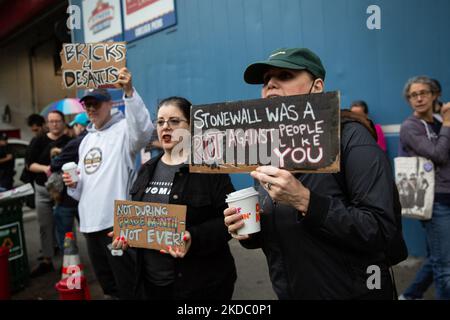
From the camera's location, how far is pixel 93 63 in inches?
95.7

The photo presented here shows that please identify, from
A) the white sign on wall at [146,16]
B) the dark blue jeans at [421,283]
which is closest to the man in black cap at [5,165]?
the white sign on wall at [146,16]

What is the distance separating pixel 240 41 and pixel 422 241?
11.4 feet

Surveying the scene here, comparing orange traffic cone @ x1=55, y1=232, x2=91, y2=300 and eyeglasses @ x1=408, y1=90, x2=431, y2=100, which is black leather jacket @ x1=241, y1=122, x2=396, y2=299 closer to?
eyeglasses @ x1=408, y1=90, x2=431, y2=100

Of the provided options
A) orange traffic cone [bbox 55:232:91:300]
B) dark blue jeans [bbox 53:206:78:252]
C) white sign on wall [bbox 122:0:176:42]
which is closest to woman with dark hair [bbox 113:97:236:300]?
orange traffic cone [bbox 55:232:91:300]

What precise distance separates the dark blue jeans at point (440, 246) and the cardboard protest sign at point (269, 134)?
→ 219 cm

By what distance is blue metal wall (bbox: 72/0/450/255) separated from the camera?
13.9 feet

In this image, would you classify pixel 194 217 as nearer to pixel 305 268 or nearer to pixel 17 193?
pixel 305 268

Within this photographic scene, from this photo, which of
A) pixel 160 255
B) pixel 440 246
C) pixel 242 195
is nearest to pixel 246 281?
pixel 440 246

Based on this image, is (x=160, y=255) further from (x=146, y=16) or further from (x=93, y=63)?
(x=146, y=16)

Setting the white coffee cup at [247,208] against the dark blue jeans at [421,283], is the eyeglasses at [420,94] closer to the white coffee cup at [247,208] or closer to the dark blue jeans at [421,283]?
the dark blue jeans at [421,283]

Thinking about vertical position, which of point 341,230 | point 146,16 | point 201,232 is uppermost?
point 146,16

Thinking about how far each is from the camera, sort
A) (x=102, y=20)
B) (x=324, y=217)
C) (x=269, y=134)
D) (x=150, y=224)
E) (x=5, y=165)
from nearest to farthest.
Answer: (x=324, y=217) → (x=269, y=134) → (x=150, y=224) → (x=5, y=165) → (x=102, y=20)

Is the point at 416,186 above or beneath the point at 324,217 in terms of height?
beneath

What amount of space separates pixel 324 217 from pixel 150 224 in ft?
3.68
